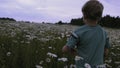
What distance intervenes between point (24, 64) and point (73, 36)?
2.43m

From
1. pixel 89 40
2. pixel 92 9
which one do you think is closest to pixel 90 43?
pixel 89 40

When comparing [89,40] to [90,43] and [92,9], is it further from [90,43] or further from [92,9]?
[92,9]

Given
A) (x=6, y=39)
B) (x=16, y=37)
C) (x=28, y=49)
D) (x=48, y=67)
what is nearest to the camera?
(x=48, y=67)

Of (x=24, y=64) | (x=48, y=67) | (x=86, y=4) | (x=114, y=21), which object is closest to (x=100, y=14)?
(x=86, y=4)

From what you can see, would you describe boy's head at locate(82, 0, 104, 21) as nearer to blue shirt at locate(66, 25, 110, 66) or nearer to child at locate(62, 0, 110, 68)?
child at locate(62, 0, 110, 68)

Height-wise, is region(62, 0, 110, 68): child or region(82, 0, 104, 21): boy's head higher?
region(82, 0, 104, 21): boy's head

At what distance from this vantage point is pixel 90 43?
5.48m

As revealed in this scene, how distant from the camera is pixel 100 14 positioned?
5309mm

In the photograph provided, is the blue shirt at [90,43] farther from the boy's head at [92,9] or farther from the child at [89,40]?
the boy's head at [92,9]

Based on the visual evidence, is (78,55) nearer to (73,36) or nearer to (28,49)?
(73,36)

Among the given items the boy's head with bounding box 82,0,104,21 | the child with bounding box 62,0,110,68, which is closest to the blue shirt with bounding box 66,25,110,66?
the child with bounding box 62,0,110,68

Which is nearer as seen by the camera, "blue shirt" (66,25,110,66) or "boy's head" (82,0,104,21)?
"boy's head" (82,0,104,21)

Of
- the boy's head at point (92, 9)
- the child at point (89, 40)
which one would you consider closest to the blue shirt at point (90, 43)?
the child at point (89, 40)

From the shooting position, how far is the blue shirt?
5.41m
